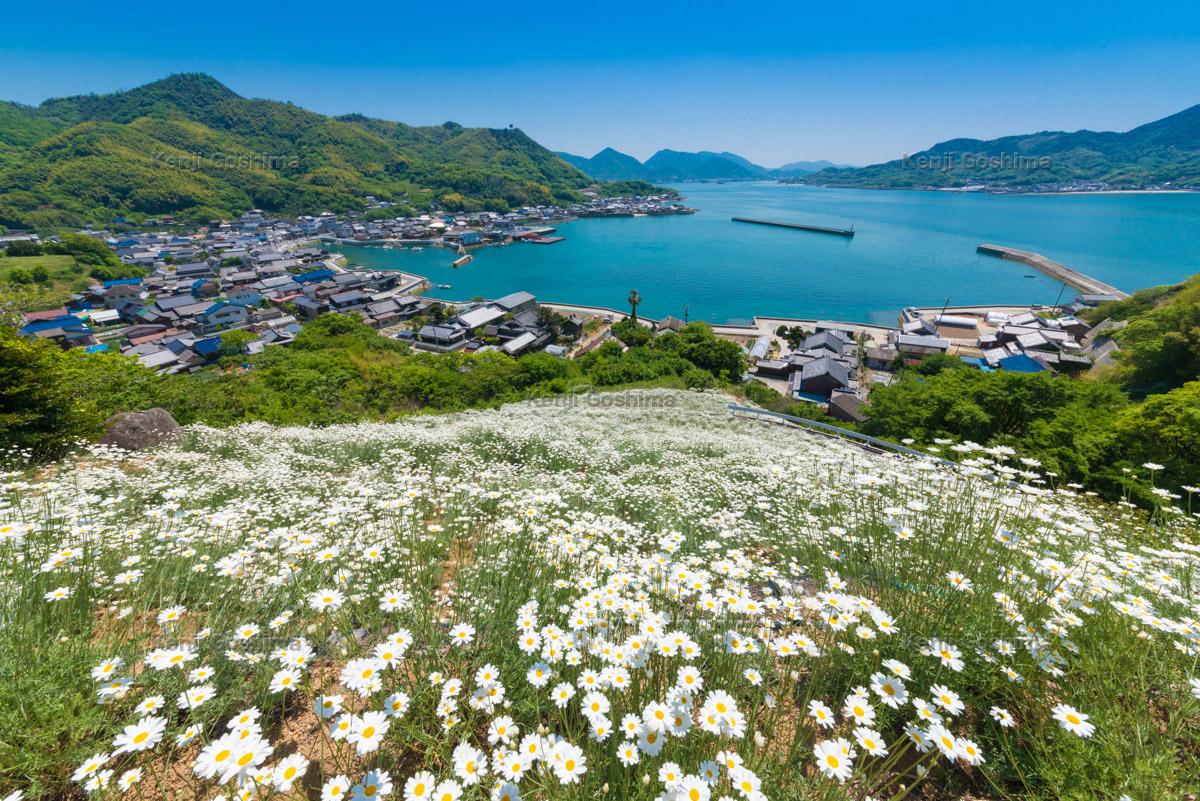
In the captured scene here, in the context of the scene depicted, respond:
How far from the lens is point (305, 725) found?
2.83 metres

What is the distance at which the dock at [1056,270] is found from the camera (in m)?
64.1

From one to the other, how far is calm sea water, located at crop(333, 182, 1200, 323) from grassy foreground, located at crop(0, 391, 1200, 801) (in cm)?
6047

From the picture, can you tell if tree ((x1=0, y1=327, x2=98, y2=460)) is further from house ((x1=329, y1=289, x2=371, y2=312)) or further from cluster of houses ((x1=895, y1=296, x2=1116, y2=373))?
house ((x1=329, y1=289, x2=371, y2=312))

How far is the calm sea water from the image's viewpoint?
6938cm

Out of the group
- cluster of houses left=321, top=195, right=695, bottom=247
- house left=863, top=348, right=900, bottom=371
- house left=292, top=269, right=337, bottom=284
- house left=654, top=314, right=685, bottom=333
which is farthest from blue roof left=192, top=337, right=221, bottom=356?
house left=863, top=348, right=900, bottom=371

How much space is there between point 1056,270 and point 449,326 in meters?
102

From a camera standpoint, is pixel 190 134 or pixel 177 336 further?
pixel 190 134

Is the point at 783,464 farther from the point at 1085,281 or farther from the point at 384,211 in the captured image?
the point at 384,211

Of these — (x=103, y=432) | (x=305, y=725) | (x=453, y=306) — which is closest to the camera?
(x=305, y=725)

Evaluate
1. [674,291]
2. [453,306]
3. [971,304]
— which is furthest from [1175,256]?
[453,306]

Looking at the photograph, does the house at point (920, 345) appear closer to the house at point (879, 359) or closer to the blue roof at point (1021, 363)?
the house at point (879, 359)

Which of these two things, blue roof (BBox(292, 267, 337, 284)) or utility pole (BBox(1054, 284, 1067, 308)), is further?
blue roof (BBox(292, 267, 337, 284))

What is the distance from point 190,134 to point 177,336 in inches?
6405

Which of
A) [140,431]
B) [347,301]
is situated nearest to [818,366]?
[140,431]
